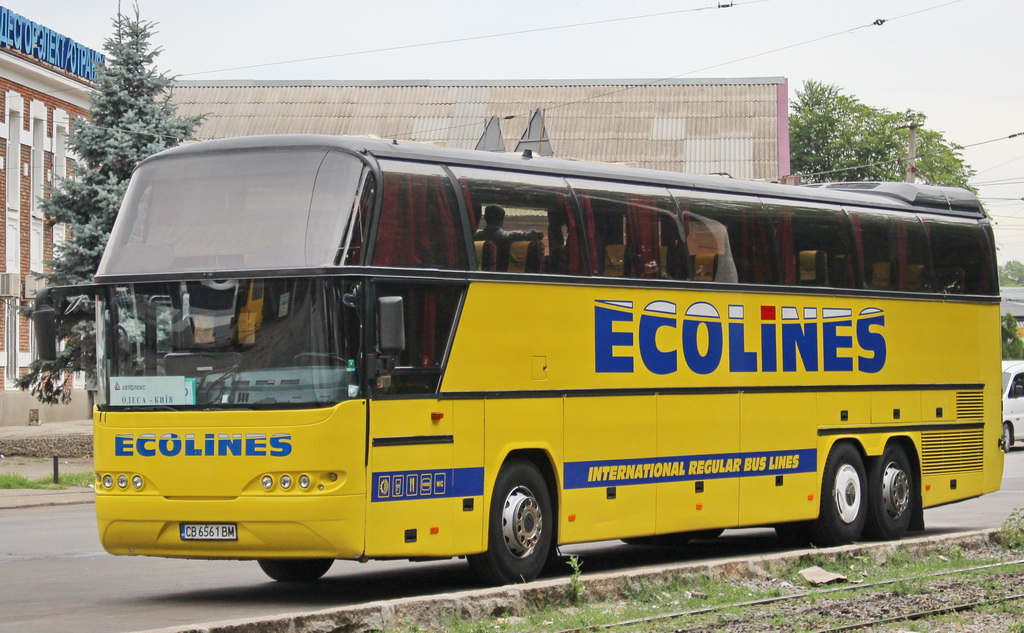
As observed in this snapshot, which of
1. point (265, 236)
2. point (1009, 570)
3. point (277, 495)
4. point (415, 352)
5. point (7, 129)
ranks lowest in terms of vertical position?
point (1009, 570)

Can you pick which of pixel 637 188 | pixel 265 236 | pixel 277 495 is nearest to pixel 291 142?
pixel 265 236

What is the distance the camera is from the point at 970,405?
1869 centimetres

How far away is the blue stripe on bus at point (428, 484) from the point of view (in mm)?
11680

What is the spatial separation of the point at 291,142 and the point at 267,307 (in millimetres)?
1356

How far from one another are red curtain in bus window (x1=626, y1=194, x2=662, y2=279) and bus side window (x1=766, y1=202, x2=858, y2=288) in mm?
2015

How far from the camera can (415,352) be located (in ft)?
39.7

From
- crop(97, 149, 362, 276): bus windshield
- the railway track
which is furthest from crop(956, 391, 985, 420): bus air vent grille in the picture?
crop(97, 149, 362, 276): bus windshield

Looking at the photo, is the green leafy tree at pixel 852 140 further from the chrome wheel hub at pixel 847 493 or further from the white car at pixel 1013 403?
the chrome wheel hub at pixel 847 493

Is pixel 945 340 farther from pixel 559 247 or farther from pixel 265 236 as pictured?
pixel 265 236

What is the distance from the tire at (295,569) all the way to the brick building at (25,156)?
28.9 meters

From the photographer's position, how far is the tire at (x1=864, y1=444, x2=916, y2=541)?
1736cm

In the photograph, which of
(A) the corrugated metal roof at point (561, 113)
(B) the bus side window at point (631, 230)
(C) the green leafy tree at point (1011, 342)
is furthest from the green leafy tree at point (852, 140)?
(B) the bus side window at point (631, 230)

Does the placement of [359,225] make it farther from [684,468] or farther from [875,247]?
[875,247]

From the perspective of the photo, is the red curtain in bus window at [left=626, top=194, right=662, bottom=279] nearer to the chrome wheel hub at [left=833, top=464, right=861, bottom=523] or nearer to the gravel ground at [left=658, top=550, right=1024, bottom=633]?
the gravel ground at [left=658, top=550, right=1024, bottom=633]
